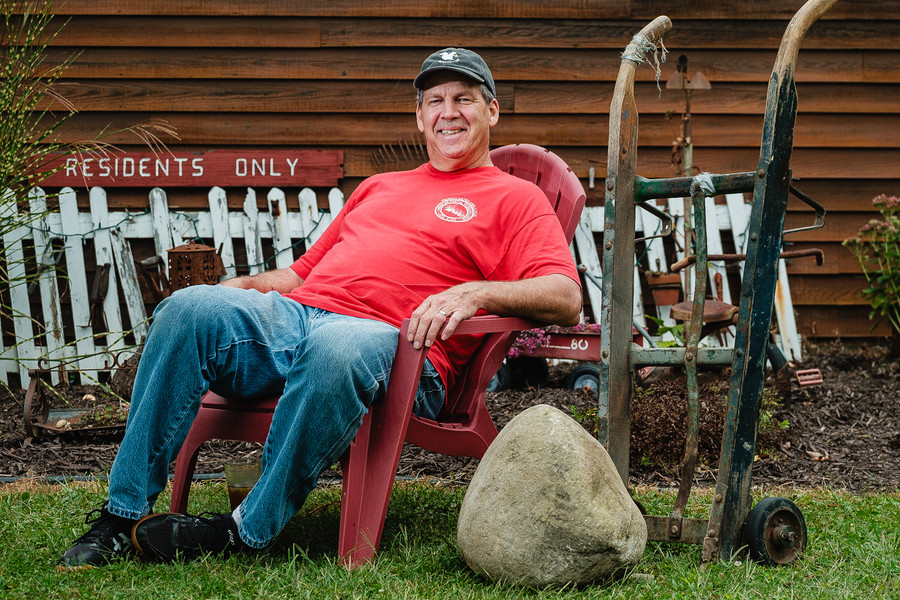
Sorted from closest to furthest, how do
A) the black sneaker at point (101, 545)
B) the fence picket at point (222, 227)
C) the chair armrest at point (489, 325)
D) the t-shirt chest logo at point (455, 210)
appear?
the black sneaker at point (101, 545) < the chair armrest at point (489, 325) < the t-shirt chest logo at point (455, 210) < the fence picket at point (222, 227)

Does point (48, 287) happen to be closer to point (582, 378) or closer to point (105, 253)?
point (105, 253)

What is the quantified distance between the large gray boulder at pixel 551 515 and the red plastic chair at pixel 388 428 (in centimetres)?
24

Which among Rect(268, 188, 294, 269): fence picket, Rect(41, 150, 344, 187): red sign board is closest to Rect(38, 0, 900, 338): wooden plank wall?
Rect(41, 150, 344, 187): red sign board

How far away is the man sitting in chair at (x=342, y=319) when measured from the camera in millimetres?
1945

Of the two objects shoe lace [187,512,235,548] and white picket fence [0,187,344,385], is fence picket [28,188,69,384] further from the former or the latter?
shoe lace [187,512,235,548]

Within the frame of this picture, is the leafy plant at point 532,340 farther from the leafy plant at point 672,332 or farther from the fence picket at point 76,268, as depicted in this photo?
the fence picket at point 76,268

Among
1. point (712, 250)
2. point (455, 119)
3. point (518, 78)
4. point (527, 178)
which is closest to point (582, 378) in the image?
point (712, 250)

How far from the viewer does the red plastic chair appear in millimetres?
1979

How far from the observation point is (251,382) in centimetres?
213

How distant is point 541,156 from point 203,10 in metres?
2.82

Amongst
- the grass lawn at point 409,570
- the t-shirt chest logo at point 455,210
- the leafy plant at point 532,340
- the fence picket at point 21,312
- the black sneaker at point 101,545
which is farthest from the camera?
the fence picket at point 21,312

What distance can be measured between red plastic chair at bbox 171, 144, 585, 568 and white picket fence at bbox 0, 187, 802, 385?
8.01 ft

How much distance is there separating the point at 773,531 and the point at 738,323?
511 mm

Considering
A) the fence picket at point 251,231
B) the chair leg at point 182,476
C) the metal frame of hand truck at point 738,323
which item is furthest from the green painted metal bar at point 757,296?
the fence picket at point 251,231
